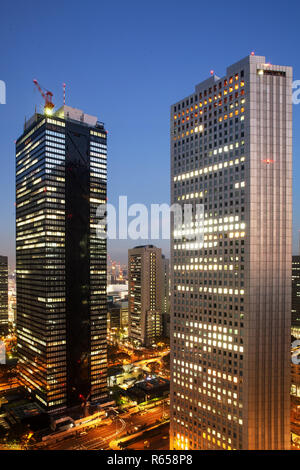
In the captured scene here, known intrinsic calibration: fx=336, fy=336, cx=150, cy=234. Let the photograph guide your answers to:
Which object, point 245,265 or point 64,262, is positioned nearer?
point 245,265

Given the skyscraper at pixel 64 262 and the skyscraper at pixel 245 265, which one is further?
the skyscraper at pixel 64 262

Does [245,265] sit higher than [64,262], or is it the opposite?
[245,265]

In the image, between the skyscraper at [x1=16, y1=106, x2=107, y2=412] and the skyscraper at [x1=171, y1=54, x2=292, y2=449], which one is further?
the skyscraper at [x1=16, y1=106, x2=107, y2=412]

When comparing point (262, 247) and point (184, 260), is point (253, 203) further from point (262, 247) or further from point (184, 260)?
point (184, 260)
